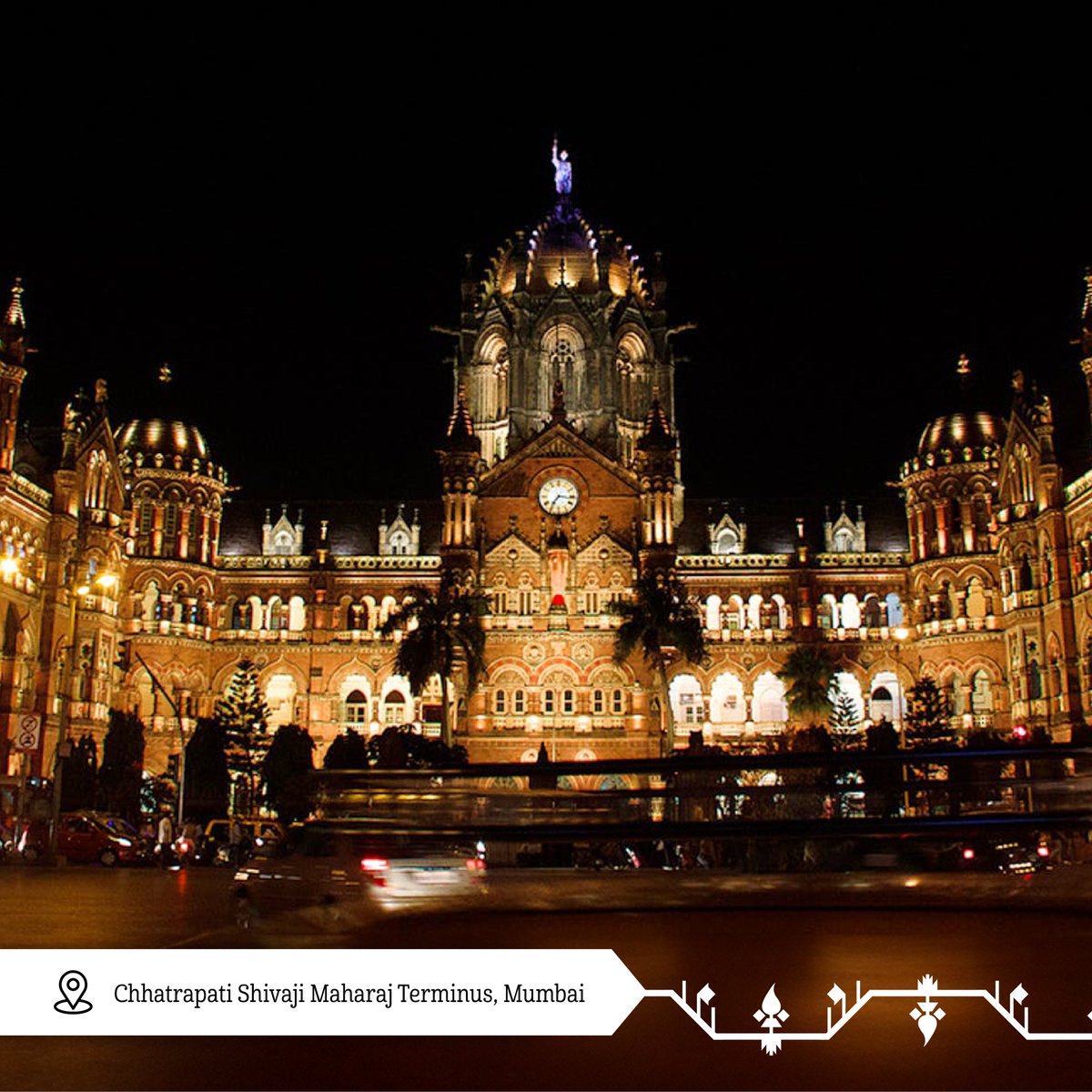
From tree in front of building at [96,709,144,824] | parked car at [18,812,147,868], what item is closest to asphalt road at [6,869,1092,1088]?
parked car at [18,812,147,868]

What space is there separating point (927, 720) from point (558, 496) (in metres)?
24.8

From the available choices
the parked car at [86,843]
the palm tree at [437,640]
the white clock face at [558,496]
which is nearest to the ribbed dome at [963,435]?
the white clock face at [558,496]

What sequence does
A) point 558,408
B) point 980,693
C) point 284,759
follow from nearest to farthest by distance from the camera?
point 284,759 < point 980,693 < point 558,408

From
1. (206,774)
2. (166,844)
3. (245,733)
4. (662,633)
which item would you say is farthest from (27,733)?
(662,633)

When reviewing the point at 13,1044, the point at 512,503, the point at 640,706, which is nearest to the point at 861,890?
the point at 13,1044

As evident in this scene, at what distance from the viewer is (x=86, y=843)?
41.8 metres

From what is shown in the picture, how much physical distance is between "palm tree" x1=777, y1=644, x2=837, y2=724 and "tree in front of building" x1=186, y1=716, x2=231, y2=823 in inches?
1184

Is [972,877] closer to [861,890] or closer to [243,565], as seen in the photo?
[861,890]

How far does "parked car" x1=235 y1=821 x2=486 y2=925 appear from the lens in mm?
14805

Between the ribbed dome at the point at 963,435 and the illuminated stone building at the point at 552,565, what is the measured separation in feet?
0.50

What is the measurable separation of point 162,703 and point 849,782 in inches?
2594

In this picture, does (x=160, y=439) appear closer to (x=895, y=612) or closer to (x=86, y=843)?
(x=86, y=843)

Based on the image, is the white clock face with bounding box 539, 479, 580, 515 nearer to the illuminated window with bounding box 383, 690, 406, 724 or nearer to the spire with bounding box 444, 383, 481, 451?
the spire with bounding box 444, 383, 481, 451

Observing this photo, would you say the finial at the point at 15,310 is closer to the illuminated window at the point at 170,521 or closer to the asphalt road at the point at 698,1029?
the illuminated window at the point at 170,521
